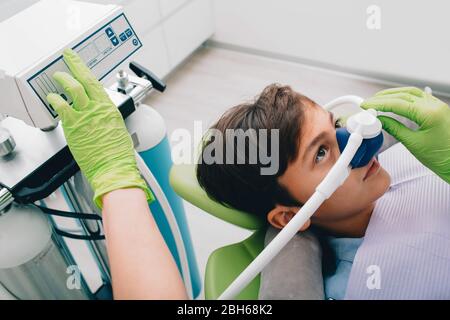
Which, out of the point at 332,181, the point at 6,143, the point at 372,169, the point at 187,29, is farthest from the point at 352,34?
the point at 6,143

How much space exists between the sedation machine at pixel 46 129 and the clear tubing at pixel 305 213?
44 cm

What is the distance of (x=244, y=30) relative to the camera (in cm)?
315

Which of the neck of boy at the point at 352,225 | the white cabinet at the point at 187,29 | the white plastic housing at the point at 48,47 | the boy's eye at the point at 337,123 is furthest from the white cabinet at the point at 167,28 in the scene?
the neck of boy at the point at 352,225

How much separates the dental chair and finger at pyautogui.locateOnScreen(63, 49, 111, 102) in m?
0.33

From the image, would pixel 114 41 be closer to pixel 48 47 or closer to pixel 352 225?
pixel 48 47

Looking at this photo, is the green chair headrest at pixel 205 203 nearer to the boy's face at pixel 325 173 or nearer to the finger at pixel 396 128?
the boy's face at pixel 325 173

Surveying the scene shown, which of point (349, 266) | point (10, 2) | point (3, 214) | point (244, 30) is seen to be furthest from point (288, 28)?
point (3, 214)

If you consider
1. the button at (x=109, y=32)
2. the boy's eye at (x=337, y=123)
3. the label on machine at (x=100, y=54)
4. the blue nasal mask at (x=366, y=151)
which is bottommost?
the boy's eye at (x=337, y=123)

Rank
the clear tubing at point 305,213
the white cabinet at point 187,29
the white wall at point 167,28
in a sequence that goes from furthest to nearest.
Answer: the white cabinet at point 187,29 < the white wall at point 167,28 < the clear tubing at point 305,213

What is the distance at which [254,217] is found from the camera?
113 centimetres

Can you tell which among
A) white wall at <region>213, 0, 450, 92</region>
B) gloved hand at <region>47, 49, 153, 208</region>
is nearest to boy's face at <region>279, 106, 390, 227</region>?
gloved hand at <region>47, 49, 153, 208</region>

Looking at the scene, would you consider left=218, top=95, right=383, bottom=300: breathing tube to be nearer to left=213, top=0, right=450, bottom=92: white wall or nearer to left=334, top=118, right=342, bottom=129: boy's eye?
left=334, top=118, right=342, bottom=129: boy's eye

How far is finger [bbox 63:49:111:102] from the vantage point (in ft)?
3.04

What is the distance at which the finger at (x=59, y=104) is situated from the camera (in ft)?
2.96
